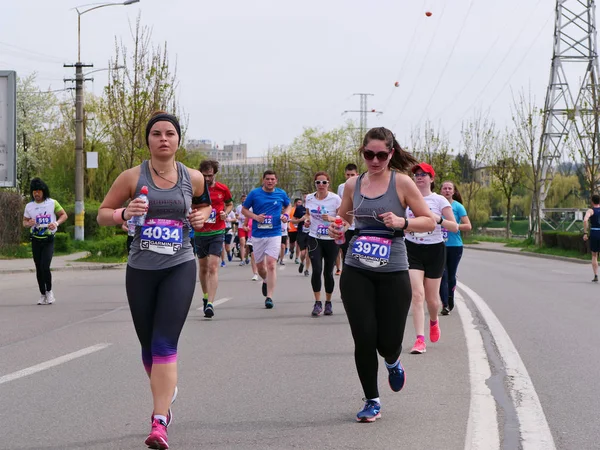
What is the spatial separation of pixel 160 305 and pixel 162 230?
1.42 feet

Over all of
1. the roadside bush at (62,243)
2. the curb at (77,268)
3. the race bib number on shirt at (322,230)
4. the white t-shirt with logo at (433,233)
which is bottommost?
the curb at (77,268)

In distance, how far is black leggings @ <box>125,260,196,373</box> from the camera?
5.21 metres

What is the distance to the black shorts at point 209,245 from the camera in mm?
11617

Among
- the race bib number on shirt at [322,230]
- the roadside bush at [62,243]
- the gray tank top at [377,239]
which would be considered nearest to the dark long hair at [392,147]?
the gray tank top at [377,239]

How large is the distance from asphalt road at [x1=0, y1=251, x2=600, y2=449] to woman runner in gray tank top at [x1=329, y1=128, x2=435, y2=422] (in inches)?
17.8

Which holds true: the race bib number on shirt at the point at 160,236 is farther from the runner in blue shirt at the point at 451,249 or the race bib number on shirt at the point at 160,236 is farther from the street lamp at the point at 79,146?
the street lamp at the point at 79,146

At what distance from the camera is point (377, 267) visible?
577 cm

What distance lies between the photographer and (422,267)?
9484 millimetres

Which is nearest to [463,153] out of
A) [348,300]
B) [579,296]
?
[579,296]

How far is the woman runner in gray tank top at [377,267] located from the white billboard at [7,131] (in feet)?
64.0

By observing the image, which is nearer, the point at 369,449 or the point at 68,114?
the point at 369,449

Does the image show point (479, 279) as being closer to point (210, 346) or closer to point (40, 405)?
point (210, 346)

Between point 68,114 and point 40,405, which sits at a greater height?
point 68,114

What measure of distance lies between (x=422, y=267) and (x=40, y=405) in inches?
178
